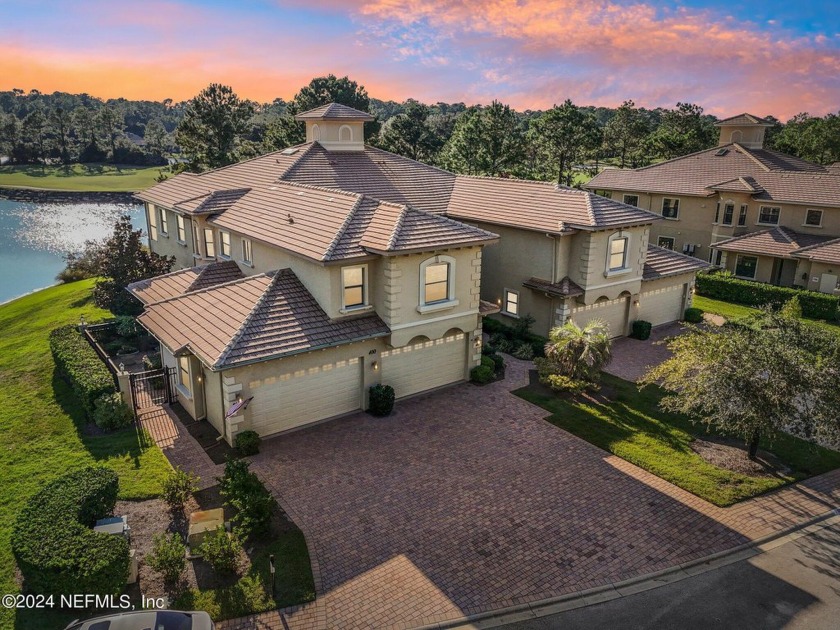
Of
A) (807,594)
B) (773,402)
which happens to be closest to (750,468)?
(773,402)

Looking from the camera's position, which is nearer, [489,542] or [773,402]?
[489,542]

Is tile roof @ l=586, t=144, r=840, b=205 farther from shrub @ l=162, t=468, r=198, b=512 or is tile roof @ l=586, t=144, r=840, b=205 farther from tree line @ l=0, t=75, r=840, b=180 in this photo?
shrub @ l=162, t=468, r=198, b=512

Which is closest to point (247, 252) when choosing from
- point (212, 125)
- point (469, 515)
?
point (469, 515)

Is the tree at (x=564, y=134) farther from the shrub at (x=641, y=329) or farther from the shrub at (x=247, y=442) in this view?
the shrub at (x=247, y=442)

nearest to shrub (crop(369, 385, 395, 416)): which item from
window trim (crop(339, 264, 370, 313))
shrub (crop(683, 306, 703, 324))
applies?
window trim (crop(339, 264, 370, 313))

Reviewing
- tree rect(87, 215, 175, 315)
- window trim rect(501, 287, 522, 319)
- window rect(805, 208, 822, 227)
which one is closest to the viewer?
window trim rect(501, 287, 522, 319)

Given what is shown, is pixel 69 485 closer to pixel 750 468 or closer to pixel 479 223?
pixel 750 468

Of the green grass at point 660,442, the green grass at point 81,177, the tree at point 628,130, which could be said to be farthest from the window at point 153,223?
the tree at point 628,130

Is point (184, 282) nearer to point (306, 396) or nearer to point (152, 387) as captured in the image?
point (152, 387)
